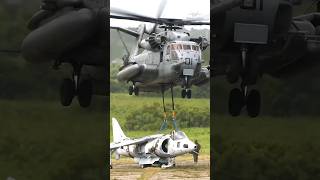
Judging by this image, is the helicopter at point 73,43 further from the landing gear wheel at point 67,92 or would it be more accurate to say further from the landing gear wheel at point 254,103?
the landing gear wheel at point 254,103

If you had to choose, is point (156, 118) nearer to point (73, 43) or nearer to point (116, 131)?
point (116, 131)

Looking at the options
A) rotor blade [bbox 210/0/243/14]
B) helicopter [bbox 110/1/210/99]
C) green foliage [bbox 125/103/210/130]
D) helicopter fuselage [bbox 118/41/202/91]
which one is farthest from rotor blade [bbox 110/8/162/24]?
green foliage [bbox 125/103/210/130]

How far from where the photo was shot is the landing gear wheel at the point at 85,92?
371 cm

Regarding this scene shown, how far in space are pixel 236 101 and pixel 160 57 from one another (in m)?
0.69

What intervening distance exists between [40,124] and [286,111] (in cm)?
183

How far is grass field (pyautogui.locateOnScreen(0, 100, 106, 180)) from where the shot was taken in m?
3.54

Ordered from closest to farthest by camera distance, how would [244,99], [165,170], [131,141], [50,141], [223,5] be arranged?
[50,141]
[131,141]
[165,170]
[223,5]
[244,99]

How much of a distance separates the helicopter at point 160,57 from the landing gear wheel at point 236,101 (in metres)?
0.37

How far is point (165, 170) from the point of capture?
3.82 meters

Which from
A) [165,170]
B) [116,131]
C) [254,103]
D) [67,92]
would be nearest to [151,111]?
[116,131]

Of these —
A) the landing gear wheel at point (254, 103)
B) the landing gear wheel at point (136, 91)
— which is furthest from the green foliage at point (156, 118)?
the landing gear wheel at point (254, 103)

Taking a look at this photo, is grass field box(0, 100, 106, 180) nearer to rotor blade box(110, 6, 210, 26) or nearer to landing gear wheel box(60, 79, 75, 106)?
landing gear wheel box(60, 79, 75, 106)

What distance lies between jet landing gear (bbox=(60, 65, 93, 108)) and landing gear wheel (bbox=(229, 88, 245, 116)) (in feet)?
3.37

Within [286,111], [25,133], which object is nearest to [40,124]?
[25,133]
